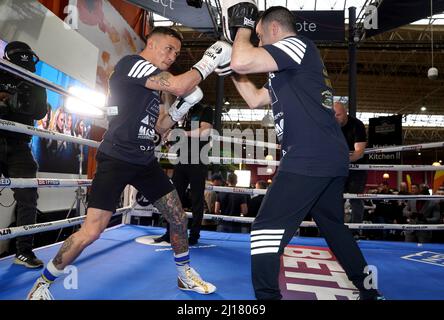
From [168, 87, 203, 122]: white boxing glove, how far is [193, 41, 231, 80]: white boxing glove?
186 millimetres

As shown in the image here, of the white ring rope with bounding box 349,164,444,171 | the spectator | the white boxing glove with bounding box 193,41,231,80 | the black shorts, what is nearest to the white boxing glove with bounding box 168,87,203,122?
the white boxing glove with bounding box 193,41,231,80

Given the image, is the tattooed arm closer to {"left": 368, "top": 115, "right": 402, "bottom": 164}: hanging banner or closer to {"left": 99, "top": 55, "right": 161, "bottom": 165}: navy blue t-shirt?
{"left": 99, "top": 55, "right": 161, "bottom": 165}: navy blue t-shirt

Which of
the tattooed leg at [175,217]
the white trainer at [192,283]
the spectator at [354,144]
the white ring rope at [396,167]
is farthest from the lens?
the spectator at [354,144]

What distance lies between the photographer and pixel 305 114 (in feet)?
5.14

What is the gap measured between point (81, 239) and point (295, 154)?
4.03 feet

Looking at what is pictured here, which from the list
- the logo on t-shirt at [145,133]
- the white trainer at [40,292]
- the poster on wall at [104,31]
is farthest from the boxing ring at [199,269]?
the poster on wall at [104,31]

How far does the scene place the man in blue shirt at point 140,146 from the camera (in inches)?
69.7

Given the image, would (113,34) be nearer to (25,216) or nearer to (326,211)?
(25,216)

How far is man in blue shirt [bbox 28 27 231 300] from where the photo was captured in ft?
5.81

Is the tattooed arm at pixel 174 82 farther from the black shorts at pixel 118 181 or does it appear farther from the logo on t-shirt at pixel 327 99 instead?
the logo on t-shirt at pixel 327 99

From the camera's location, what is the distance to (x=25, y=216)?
2.55 m

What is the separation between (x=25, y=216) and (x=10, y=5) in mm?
4075

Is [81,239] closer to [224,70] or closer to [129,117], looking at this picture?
[129,117]

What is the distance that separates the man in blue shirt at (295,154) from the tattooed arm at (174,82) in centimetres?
31
